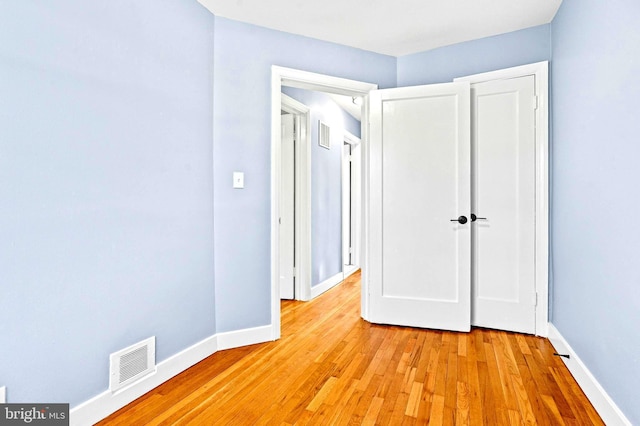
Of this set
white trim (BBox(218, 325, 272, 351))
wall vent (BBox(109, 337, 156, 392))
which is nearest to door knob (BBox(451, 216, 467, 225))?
white trim (BBox(218, 325, 272, 351))

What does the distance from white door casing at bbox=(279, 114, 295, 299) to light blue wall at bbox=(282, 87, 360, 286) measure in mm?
243

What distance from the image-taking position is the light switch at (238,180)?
2.52 meters

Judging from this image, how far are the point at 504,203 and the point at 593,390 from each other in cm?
144

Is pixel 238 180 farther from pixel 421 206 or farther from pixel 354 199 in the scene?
pixel 354 199

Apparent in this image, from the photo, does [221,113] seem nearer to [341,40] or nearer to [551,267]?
[341,40]

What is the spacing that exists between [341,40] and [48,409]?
299 cm

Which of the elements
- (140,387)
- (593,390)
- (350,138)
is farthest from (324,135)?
(593,390)

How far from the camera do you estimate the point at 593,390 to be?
1772mm

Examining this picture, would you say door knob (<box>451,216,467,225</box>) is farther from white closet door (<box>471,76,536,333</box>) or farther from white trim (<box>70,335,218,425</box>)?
white trim (<box>70,335,218,425</box>)

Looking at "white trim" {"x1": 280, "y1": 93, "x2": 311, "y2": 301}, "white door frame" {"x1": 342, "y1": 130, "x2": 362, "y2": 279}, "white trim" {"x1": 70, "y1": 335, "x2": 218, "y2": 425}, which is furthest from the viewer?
"white door frame" {"x1": 342, "y1": 130, "x2": 362, "y2": 279}

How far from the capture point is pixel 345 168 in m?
5.03

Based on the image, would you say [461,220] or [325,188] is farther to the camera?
[325,188]

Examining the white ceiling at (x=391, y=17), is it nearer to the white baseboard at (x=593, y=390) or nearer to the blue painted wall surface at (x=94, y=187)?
the blue painted wall surface at (x=94, y=187)

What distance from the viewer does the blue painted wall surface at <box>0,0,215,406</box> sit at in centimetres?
135
